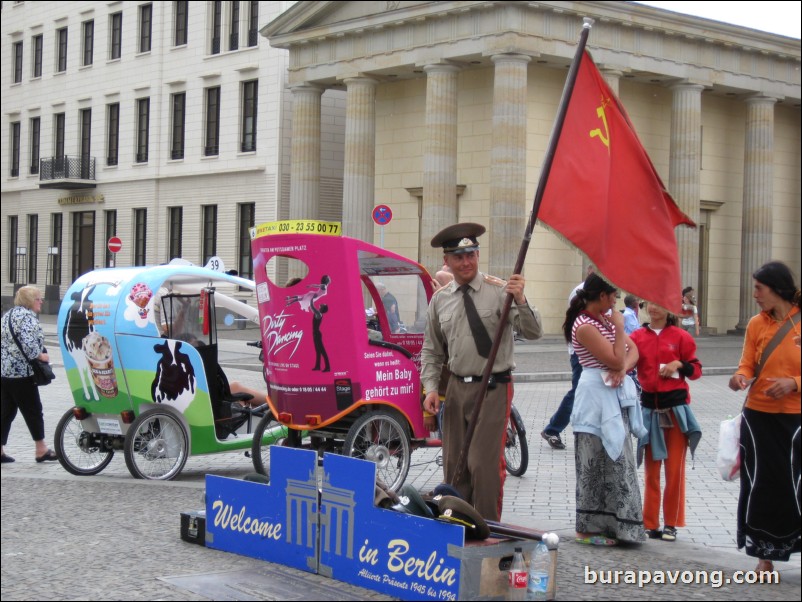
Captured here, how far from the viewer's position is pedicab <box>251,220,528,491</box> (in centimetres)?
935

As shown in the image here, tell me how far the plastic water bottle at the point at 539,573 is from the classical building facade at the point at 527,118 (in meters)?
28.1

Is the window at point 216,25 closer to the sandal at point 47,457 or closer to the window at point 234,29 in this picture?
the window at point 234,29

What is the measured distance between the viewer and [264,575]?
22.2ft

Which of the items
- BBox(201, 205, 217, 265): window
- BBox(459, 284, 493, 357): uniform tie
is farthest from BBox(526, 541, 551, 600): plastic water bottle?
BBox(201, 205, 217, 265): window

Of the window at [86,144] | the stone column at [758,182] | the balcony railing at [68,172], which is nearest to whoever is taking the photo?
the stone column at [758,182]

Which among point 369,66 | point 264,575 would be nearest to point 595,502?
point 264,575

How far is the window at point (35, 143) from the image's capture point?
5506cm

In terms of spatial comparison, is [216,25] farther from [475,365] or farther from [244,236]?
[475,365]

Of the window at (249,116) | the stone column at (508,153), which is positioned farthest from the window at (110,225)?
the stone column at (508,153)

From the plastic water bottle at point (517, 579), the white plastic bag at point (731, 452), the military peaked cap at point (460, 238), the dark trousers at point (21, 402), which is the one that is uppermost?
the military peaked cap at point (460, 238)

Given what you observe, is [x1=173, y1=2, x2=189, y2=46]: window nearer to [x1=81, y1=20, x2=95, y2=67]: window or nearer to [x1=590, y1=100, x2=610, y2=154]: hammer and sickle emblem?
[x1=81, y1=20, x2=95, y2=67]: window

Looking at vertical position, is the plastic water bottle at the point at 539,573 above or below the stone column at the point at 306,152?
below

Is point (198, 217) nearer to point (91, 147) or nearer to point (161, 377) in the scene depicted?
point (91, 147)

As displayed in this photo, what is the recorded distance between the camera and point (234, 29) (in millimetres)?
45594
